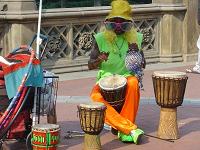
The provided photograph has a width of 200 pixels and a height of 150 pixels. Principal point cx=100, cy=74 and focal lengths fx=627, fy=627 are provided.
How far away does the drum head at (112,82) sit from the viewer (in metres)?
7.27

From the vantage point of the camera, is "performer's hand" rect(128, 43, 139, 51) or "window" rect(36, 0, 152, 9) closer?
"performer's hand" rect(128, 43, 139, 51)

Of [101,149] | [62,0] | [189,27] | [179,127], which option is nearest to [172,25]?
[189,27]

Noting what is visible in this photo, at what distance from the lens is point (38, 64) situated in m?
6.39

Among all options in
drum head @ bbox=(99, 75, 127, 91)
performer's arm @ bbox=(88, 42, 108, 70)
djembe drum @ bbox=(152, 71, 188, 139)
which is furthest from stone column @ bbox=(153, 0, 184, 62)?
drum head @ bbox=(99, 75, 127, 91)

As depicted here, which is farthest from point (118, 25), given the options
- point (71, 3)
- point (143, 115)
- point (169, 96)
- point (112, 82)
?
point (71, 3)

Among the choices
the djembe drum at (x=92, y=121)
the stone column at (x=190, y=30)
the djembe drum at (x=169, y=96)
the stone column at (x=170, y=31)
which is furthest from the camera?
the stone column at (x=190, y=30)

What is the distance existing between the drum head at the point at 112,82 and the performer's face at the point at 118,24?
580 millimetres

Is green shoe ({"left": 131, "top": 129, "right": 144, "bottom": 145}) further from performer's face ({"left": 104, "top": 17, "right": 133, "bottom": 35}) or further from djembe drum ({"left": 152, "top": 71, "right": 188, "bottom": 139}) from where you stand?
performer's face ({"left": 104, "top": 17, "right": 133, "bottom": 35})

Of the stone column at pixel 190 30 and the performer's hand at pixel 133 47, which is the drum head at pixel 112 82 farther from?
the stone column at pixel 190 30

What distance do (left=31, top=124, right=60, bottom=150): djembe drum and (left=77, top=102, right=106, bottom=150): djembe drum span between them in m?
→ 0.58

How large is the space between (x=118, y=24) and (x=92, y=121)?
4.56 ft

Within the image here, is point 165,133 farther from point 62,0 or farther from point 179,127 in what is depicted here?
point 62,0

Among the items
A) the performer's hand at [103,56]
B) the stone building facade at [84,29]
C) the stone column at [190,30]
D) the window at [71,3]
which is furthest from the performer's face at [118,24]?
the stone column at [190,30]

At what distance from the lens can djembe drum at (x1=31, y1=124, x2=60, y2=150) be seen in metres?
6.07
